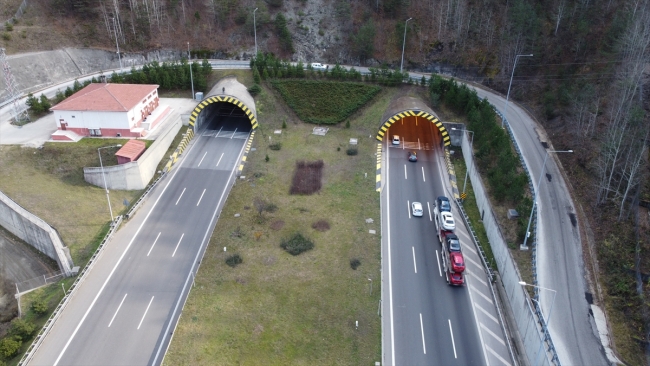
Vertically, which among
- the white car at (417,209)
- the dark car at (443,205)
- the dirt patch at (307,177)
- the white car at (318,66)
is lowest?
the white car at (417,209)

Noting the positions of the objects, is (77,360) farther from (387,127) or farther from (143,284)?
(387,127)

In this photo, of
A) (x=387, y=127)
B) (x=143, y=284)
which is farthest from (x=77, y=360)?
(x=387, y=127)

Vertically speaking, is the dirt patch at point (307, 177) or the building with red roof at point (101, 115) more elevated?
the building with red roof at point (101, 115)

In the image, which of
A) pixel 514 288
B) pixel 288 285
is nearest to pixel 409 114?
pixel 514 288

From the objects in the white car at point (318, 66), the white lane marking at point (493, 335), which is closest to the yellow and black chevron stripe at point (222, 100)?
the white car at point (318, 66)

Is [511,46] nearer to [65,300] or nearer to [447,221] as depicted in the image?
[447,221]

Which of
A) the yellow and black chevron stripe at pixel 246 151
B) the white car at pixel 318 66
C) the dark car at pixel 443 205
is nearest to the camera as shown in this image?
the dark car at pixel 443 205

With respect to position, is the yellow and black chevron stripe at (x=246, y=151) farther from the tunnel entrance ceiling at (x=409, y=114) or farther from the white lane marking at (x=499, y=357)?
the white lane marking at (x=499, y=357)
